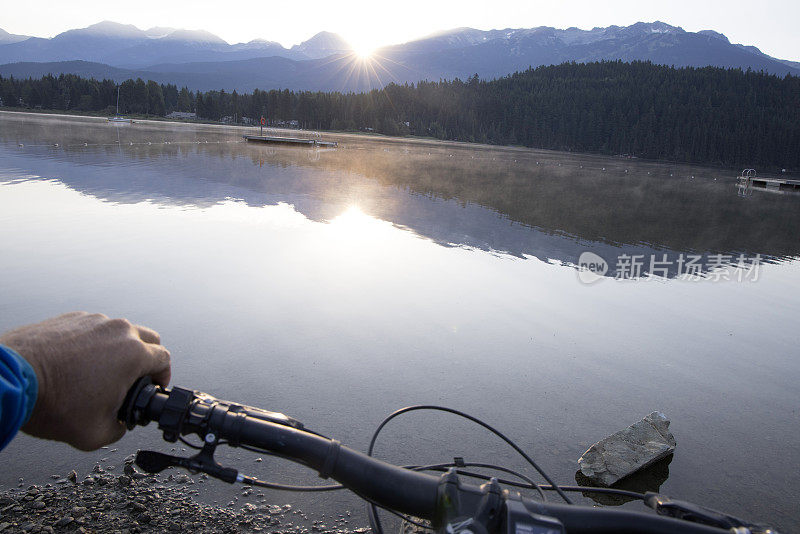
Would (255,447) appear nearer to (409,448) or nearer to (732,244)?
(409,448)

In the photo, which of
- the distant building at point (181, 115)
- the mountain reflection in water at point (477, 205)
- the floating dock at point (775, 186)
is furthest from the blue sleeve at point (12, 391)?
the distant building at point (181, 115)

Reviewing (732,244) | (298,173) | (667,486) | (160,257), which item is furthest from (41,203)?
(732,244)

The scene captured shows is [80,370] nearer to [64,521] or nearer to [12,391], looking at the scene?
[12,391]

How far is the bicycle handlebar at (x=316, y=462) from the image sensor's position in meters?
1.73

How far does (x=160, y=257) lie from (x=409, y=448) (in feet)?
25.9

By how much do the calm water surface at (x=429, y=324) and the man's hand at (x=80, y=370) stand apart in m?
2.39

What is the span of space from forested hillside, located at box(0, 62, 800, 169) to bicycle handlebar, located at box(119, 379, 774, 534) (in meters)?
175

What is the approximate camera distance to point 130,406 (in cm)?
187

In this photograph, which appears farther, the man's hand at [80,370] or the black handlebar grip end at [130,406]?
the black handlebar grip end at [130,406]

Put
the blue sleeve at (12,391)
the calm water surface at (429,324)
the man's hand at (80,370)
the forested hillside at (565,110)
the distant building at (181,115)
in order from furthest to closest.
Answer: the distant building at (181,115), the forested hillside at (565,110), the calm water surface at (429,324), the man's hand at (80,370), the blue sleeve at (12,391)

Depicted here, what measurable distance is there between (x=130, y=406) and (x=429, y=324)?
6.23 meters

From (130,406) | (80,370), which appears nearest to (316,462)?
(130,406)

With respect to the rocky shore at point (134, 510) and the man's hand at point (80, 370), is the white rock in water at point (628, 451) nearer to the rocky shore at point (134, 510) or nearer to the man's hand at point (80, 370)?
the rocky shore at point (134, 510)

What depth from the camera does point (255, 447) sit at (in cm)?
185
